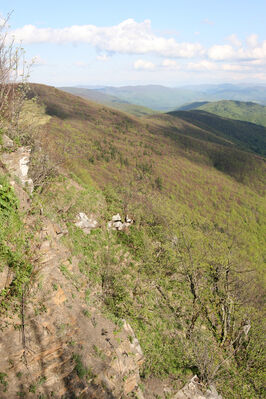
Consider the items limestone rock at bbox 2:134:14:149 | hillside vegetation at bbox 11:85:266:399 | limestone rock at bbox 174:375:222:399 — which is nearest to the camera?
limestone rock at bbox 174:375:222:399

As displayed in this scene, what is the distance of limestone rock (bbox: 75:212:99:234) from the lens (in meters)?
20.4

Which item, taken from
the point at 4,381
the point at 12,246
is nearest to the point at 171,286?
the point at 12,246

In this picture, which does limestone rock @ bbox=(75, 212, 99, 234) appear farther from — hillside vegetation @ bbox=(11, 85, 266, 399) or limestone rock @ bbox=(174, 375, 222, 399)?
limestone rock @ bbox=(174, 375, 222, 399)

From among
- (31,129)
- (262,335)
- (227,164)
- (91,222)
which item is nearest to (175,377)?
(262,335)

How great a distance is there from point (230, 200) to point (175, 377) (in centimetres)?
10171

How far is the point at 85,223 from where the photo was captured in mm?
20922

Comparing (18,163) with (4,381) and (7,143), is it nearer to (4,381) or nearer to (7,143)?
(7,143)

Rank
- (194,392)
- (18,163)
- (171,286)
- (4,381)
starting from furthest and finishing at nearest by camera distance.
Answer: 1. (171,286)
2. (18,163)
3. (194,392)
4. (4,381)

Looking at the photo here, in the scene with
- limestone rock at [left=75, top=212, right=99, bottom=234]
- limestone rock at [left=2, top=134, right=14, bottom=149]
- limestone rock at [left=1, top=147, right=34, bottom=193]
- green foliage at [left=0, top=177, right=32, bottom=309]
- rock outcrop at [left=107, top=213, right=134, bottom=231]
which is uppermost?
limestone rock at [left=2, top=134, right=14, bottom=149]

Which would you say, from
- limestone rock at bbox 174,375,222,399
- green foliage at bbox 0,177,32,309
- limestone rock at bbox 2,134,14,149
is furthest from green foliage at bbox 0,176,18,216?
limestone rock at bbox 174,375,222,399

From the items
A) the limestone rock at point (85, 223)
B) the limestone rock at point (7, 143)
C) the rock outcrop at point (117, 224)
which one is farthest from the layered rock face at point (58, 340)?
the rock outcrop at point (117, 224)

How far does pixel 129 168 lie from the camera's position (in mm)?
97625

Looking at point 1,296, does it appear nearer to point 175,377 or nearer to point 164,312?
point 175,377

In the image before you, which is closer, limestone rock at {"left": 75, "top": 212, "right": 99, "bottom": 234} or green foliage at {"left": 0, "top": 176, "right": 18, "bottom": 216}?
green foliage at {"left": 0, "top": 176, "right": 18, "bottom": 216}
